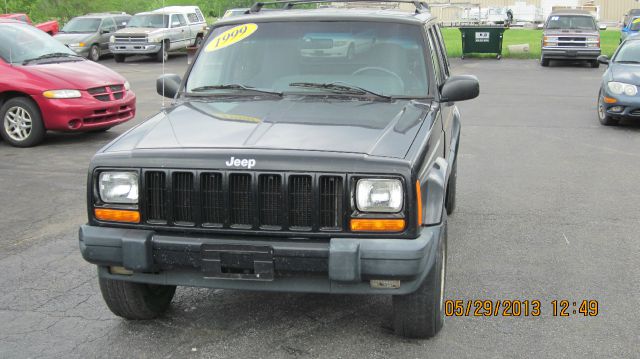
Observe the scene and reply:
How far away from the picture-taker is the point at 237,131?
4488mm

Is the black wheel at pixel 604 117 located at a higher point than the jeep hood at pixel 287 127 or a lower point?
lower

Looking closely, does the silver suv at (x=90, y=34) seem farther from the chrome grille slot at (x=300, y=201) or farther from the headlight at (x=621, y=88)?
the chrome grille slot at (x=300, y=201)

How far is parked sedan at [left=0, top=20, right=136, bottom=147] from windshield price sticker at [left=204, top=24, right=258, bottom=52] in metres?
5.98

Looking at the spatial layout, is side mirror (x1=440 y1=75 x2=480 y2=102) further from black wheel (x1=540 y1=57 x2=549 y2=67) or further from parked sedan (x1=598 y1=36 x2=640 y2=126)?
black wheel (x1=540 y1=57 x2=549 y2=67)

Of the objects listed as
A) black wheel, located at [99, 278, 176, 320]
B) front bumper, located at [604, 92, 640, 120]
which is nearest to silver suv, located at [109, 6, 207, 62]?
front bumper, located at [604, 92, 640, 120]

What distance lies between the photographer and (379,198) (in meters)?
4.04

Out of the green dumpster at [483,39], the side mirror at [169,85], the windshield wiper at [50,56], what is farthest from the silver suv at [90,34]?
the side mirror at [169,85]

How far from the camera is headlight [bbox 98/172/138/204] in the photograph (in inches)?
167

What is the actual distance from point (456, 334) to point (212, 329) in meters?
1.43

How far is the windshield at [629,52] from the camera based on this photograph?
540 inches

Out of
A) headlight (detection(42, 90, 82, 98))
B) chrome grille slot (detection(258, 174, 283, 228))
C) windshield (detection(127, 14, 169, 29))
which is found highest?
chrome grille slot (detection(258, 174, 283, 228))

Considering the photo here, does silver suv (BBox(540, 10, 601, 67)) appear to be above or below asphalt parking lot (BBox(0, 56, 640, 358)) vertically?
below

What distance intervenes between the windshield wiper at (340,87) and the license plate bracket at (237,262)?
1.63 meters

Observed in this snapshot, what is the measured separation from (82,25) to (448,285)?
90.2ft
